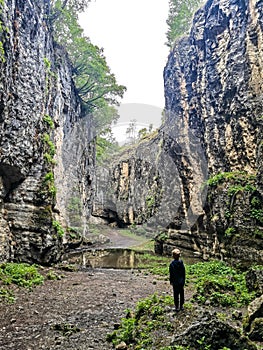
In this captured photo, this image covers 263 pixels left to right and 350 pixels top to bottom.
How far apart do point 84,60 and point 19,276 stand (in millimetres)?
21350

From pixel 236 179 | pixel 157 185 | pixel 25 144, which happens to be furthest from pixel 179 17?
pixel 25 144

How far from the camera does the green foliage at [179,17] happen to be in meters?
30.1

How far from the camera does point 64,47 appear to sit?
76.7 feet

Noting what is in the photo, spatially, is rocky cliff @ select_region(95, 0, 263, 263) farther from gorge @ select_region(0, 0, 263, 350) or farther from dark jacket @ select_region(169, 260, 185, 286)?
dark jacket @ select_region(169, 260, 185, 286)

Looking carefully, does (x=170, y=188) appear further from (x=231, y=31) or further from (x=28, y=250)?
(x=28, y=250)

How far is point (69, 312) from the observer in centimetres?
635

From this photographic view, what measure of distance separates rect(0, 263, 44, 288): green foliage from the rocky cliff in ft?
26.2

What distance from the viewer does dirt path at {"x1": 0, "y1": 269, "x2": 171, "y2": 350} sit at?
4773 mm

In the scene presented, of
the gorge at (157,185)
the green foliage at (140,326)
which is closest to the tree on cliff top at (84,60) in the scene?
the gorge at (157,185)

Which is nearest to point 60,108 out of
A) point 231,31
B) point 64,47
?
point 64,47

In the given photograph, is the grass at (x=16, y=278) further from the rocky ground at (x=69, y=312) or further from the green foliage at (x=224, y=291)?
the green foliage at (x=224, y=291)

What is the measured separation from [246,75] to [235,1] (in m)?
6.17

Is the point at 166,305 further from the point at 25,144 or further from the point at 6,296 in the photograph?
the point at 25,144

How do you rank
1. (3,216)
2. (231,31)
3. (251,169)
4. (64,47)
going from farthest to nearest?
1. (64,47)
2. (231,31)
3. (251,169)
4. (3,216)
